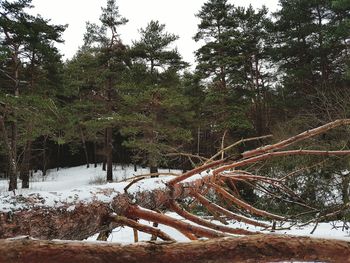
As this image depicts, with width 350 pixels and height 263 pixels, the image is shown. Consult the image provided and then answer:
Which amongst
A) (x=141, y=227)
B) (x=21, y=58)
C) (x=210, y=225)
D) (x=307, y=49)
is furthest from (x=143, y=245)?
(x=307, y=49)

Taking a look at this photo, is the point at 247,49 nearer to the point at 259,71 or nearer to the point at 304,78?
the point at 259,71

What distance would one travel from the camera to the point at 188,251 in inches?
32.8

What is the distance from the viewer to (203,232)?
1.51 metres

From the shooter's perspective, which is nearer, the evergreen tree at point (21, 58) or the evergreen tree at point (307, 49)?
the evergreen tree at point (21, 58)

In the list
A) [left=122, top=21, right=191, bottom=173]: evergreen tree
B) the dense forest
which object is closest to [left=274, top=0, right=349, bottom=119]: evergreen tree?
the dense forest

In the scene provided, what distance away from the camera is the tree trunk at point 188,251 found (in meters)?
0.79

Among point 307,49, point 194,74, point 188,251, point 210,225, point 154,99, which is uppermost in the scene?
point 307,49

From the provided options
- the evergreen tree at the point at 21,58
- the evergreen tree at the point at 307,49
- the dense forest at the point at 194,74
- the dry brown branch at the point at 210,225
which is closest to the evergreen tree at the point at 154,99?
the dense forest at the point at 194,74

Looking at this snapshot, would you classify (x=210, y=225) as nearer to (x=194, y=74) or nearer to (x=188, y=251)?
(x=188, y=251)

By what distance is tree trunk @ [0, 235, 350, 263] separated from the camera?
79cm

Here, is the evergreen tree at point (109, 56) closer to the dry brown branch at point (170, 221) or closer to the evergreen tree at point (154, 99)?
the evergreen tree at point (154, 99)

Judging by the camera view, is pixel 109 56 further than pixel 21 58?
Yes

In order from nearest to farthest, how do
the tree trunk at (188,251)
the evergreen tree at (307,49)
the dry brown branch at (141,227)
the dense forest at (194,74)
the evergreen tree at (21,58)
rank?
the tree trunk at (188,251), the dry brown branch at (141,227), the evergreen tree at (21,58), the dense forest at (194,74), the evergreen tree at (307,49)

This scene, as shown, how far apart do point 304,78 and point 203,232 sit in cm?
1731
